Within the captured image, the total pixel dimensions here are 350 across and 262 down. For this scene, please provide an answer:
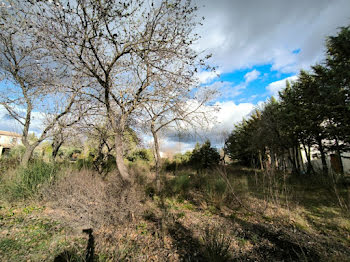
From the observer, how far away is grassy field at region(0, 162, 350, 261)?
267cm

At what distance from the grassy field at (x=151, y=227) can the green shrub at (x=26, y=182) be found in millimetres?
30

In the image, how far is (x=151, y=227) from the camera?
3.75m

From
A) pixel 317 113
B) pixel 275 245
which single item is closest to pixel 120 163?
pixel 275 245

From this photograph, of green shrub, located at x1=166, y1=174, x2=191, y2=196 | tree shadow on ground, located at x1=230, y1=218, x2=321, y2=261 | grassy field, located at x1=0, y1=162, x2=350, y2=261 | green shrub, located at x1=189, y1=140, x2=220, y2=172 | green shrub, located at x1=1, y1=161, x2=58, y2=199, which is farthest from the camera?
green shrub, located at x1=189, y1=140, x2=220, y2=172

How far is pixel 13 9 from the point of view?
3145 mm

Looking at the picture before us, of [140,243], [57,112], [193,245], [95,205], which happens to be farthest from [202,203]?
[57,112]

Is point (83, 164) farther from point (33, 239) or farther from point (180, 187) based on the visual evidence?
point (180, 187)

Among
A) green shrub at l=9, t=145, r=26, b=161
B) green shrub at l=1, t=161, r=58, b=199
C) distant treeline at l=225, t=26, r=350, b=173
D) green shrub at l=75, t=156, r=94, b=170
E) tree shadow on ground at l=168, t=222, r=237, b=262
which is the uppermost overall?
distant treeline at l=225, t=26, r=350, b=173

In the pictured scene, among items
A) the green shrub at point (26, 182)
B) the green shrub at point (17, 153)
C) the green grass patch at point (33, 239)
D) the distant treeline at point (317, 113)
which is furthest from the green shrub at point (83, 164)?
the distant treeline at point (317, 113)

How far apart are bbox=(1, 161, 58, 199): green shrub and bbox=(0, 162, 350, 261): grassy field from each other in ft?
0.10

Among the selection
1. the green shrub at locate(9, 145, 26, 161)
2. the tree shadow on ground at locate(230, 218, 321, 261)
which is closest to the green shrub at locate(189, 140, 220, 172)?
the tree shadow on ground at locate(230, 218, 321, 261)

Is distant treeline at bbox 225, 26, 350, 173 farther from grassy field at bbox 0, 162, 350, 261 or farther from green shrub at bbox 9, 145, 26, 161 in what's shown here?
green shrub at bbox 9, 145, 26, 161

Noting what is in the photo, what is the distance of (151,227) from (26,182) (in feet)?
13.9

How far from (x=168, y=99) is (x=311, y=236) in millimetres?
4771
